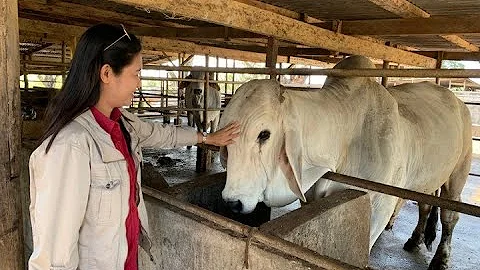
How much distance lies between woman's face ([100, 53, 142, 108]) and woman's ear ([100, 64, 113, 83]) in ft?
0.03

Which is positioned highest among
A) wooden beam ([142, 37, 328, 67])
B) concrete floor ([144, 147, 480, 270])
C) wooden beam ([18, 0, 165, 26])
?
wooden beam ([18, 0, 165, 26])

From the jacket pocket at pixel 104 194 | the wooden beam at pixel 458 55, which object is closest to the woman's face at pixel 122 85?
the jacket pocket at pixel 104 194

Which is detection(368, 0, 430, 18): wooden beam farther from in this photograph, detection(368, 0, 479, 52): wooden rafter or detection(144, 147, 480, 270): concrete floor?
detection(144, 147, 480, 270): concrete floor

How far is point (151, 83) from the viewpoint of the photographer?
31172 mm

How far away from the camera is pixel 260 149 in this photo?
2.37 m

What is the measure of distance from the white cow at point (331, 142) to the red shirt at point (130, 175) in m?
0.74

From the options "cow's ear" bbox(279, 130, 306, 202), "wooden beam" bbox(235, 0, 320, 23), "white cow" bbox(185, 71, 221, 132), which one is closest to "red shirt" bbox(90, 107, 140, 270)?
"cow's ear" bbox(279, 130, 306, 202)

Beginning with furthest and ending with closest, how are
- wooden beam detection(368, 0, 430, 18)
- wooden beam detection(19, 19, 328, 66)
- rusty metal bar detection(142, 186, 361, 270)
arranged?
wooden beam detection(19, 19, 328, 66) < wooden beam detection(368, 0, 430, 18) < rusty metal bar detection(142, 186, 361, 270)

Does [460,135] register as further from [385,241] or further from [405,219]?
[405,219]

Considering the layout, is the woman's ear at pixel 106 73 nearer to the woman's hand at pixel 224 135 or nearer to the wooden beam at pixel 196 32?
the woman's hand at pixel 224 135

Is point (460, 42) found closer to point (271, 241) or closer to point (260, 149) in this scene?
point (260, 149)

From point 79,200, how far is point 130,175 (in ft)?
0.83

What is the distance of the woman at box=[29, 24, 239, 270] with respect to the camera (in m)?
1.34

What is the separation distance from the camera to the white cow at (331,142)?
2363 millimetres
